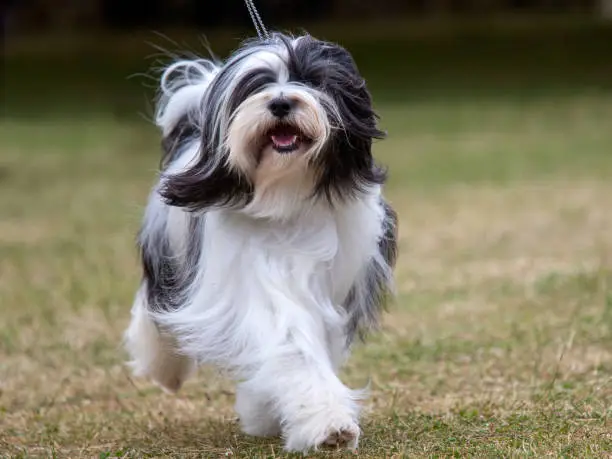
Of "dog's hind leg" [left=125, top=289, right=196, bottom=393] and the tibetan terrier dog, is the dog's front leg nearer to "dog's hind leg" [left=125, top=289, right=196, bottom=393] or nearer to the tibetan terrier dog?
the tibetan terrier dog

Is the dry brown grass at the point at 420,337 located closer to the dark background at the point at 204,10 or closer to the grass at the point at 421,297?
the grass at the point at 421,297

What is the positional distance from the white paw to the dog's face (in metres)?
0.64

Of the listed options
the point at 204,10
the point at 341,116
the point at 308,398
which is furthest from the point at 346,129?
the point at 204,10

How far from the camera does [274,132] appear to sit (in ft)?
12.8

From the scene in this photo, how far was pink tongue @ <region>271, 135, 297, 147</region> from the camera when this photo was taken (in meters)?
3.89

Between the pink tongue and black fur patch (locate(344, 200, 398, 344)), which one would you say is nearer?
the pink tongue

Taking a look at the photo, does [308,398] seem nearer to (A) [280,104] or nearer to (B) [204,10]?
(A) [280,104]

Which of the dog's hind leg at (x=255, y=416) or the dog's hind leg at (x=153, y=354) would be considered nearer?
the dog's hind leg at (x=255, y=416)

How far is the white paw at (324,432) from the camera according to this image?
3820 millimetres

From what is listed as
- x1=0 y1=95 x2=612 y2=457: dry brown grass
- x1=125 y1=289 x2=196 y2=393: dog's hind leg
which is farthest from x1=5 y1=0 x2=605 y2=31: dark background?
x1=125 y1=289 x2=196 y2=393: dog's hind leg

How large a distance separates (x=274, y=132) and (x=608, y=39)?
19237 mm

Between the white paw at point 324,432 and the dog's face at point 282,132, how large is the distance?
0.64 metres

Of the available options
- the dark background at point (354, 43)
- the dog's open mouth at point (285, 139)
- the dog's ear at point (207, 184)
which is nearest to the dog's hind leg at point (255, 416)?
the dog's ear at point (207, 184)

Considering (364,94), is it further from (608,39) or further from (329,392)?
(608,39)
